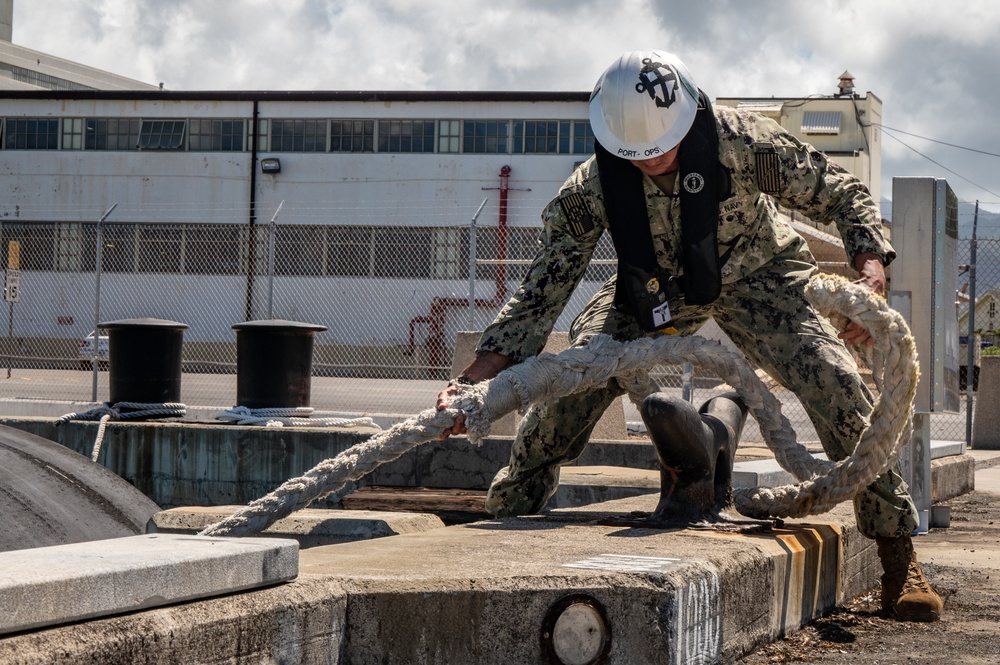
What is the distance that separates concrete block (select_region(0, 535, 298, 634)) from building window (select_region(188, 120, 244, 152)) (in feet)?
105

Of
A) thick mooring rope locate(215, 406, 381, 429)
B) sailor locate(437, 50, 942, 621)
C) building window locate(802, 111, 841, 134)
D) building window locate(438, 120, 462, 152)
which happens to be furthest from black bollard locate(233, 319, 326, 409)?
building window locate(802, 111, 841, 134)

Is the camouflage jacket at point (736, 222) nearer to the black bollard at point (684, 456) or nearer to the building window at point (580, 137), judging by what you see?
the black bollard at point (684, 456)

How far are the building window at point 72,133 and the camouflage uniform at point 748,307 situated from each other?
32.2 metres

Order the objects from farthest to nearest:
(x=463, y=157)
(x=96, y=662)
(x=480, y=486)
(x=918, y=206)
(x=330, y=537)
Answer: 1. (x=463, y=157)
2. (x=480, y=486)
3. (x=918, y=206)
4. (x=330, y=537)
5. (x=96, y=662)

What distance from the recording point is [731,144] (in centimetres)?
455

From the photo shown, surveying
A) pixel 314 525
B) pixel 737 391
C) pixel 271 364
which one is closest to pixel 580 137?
pixel 271 364

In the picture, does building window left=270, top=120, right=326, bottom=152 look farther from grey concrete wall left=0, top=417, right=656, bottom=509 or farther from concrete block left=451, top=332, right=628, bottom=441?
concrete block left=451, top=332, right=628, bottom=441

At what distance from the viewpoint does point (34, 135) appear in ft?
114

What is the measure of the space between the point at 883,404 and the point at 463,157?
28598mm

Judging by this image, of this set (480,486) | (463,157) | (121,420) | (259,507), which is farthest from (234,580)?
(463,157)

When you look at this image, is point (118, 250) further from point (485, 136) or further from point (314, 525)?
point (314, 525)

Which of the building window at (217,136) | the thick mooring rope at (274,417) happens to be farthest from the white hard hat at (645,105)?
the building window at (217,136)

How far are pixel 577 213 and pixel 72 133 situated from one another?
1283 inches

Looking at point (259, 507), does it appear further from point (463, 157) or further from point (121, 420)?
point (463, 157)
